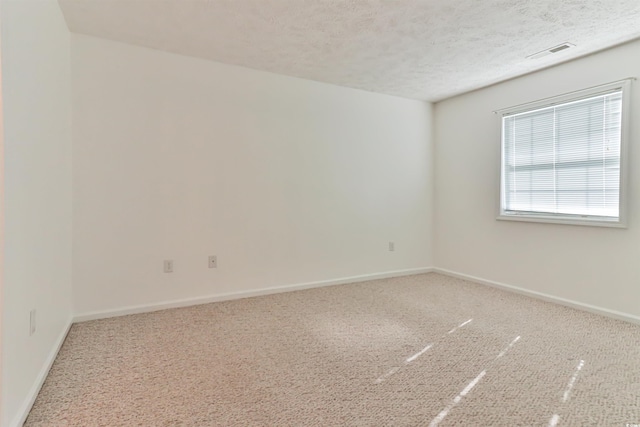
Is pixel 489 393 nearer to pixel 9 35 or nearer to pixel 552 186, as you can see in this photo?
pixel 552 186

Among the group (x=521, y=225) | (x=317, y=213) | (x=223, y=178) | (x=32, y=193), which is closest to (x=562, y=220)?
(x=521, y=225)

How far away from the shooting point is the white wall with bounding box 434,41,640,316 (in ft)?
9.41

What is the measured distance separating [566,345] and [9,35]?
365 centimetres

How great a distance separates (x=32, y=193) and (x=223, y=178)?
172 cm

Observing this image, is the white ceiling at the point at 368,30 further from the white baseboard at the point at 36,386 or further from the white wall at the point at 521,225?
the white baseboard at the point at 36,386

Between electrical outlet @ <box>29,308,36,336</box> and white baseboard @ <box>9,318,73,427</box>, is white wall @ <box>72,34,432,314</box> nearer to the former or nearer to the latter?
white baseboard @ <box>9,318,73,427</box>

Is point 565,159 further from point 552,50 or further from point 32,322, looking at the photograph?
point 32,322

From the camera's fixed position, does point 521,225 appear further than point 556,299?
Yes

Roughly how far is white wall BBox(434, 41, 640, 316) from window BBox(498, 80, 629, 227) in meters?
0.09

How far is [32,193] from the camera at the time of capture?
1.78 metres

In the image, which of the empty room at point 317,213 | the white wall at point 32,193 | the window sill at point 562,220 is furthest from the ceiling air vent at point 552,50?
the white wall at point 32,193

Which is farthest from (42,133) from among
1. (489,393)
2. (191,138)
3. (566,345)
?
(566,345)

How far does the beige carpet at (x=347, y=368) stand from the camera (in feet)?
5.28

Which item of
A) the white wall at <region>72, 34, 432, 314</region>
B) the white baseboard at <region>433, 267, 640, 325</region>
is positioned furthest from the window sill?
the white wall at <region>72, 34, 432, 314</region>
